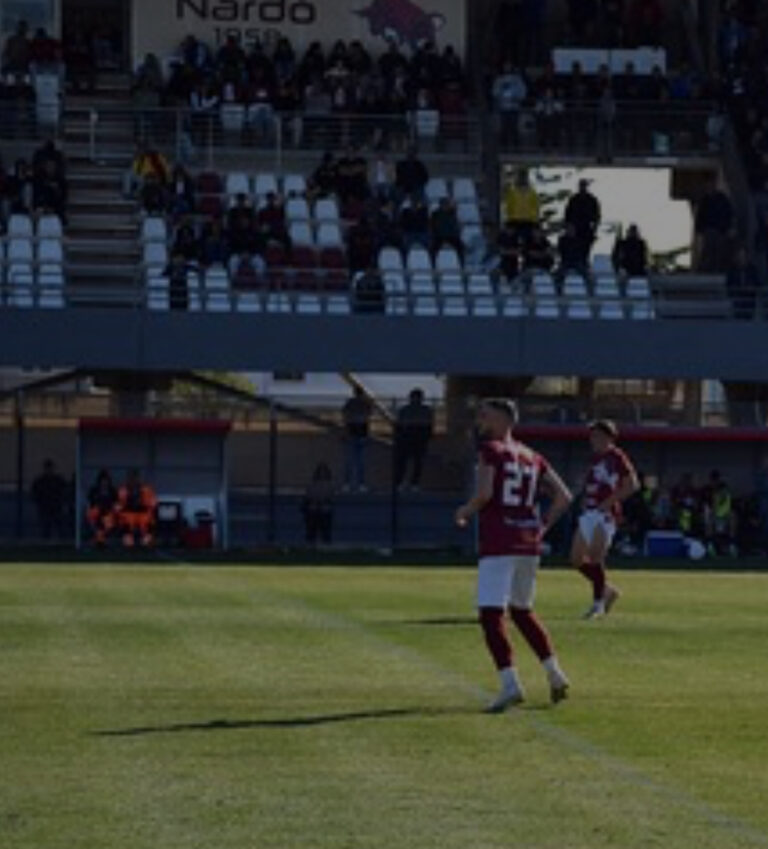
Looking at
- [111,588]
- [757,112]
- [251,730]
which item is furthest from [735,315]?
[251,730]

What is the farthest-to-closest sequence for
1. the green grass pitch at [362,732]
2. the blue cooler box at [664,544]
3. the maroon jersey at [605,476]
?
the blue cooler box at [664,544], the maroon jersey at [605,476], the green grass pitch at [362,732]

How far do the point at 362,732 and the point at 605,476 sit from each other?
12.5 m

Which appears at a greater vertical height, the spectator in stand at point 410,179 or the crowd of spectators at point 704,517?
the spectator in stand at point 410,179

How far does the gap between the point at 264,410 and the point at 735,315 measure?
7822mm

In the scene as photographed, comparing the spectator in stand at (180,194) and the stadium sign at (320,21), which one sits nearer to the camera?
the spectator in stand at (180,194)

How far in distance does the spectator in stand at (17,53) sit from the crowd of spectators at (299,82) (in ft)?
6.89

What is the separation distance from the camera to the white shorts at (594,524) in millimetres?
28141

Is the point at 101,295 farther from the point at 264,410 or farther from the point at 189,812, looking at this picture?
the point at 189,812

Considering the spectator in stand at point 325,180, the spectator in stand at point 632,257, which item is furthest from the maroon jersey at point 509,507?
the spectator in stand at point 325,180

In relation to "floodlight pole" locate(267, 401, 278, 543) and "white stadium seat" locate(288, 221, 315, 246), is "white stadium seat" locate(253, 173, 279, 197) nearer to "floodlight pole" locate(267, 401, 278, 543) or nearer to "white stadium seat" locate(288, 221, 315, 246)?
"white stadium seat" locate(288, 221, 315, 246)

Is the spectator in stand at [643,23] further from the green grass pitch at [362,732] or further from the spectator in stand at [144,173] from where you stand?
the green grass pitch at [362,732]

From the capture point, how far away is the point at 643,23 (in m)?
57.4

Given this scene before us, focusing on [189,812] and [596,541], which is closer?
[189,812]

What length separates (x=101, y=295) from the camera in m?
47.2
